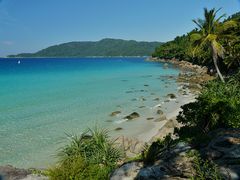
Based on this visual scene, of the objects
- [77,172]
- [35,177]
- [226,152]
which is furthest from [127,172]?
[35,177]

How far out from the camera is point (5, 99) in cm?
3631

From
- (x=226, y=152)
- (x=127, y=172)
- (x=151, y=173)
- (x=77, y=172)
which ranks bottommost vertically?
(x=77, y=172)

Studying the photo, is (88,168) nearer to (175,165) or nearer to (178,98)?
(175,165)

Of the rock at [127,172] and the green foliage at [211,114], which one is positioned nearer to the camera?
the rock at [127,172]

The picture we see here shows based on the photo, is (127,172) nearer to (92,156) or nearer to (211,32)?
(92,156)

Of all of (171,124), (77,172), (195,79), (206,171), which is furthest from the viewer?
(195,79)

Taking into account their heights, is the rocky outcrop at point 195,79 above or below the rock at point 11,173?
below

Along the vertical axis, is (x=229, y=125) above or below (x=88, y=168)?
above

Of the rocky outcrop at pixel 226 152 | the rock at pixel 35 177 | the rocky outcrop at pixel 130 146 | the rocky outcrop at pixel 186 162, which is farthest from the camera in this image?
the rocky outcrop at pixel 130 146

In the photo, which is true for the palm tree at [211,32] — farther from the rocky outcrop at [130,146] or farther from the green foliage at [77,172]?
the green foliage at [77,172]

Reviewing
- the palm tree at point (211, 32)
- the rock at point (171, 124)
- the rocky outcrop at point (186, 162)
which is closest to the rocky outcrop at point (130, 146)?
the rock at point (171, 124)

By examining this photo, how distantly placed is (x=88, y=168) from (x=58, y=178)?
45.2 inches

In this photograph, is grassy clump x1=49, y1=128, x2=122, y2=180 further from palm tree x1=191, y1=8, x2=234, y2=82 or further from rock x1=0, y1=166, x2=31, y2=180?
palm tree x1=191, y1=8, x2=234, y2=82

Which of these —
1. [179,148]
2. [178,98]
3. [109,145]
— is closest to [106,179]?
[179,148]
